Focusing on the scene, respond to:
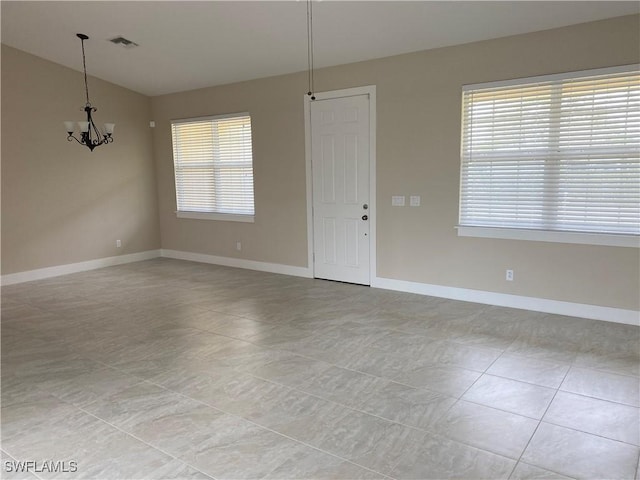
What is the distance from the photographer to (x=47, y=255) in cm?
628

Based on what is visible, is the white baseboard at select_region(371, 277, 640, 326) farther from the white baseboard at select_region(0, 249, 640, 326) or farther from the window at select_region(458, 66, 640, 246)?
the window at select_region(458, 66, 640, 246)

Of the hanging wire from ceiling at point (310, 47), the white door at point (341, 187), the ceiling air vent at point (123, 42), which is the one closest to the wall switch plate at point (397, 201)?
the white door at point (341, 187)

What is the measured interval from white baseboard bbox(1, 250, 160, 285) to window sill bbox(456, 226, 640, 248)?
5333 millimetres

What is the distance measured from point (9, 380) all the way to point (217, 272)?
349cm

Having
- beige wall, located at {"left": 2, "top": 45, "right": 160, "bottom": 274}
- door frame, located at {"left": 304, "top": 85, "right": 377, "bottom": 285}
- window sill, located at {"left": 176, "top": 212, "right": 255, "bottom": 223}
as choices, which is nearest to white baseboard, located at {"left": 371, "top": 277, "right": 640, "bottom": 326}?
door frame, located at {"left": 304, "top": 85, "right": 377, "bottom": 285}

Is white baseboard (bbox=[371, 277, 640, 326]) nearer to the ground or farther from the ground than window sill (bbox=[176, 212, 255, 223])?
nearer to the ground

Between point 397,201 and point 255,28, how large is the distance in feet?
7.96

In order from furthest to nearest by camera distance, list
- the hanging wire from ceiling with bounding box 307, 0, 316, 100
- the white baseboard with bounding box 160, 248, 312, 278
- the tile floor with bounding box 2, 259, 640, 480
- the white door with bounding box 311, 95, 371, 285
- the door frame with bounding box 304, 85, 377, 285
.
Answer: the white baseboard with bounding box 160, 248, 312, 278
the white door with bounding box 311, 95, 371, 285
the door frame with bounding box 304, 85, 377, 285
the hanging wire from ceiling with bounding box 307, 0, 316, 100
the tile floor with bounding box 2, 259, 640, 480

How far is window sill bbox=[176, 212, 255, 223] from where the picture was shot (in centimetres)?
659

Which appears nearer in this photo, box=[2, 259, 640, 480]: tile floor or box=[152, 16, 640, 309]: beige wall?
box=[2, 259, 640, 480]: tile floor

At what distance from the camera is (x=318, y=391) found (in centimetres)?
291

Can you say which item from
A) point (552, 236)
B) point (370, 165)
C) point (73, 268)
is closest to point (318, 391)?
point (552, 236)

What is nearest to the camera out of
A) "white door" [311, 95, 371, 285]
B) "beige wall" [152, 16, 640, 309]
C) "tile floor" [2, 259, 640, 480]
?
"tile floor" [2, 259, 640, 480]

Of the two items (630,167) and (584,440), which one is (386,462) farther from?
(630,167)
